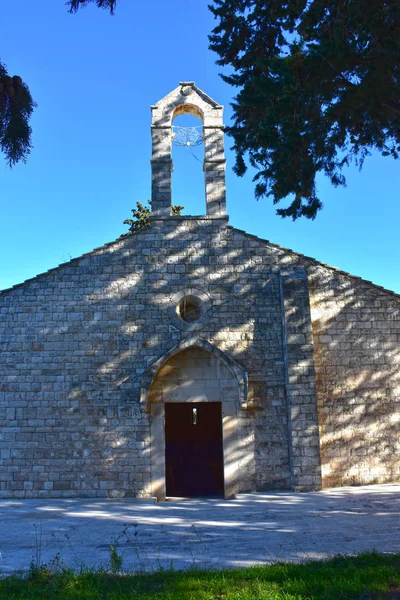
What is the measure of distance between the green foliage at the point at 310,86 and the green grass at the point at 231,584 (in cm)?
449

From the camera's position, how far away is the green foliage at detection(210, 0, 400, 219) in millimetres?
5914

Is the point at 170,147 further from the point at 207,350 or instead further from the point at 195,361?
the point at 195,361

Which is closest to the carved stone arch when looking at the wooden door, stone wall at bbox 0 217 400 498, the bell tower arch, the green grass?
stone wall at bbox 0 217 400 498

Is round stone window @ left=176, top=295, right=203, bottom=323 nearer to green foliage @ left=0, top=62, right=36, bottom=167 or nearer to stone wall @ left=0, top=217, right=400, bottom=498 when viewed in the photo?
stone wall @ left=0, top=217, right=400, bottom=498

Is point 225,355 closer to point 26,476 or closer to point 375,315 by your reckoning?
point 375,315

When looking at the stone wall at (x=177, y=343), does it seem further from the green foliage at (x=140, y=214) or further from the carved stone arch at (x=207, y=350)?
the green foliage at (x=140, y=214)

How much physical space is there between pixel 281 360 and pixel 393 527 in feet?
13.3

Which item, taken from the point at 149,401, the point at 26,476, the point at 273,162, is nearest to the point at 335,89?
the point at 273,162

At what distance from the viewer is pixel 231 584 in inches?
170

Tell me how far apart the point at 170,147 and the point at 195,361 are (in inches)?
175

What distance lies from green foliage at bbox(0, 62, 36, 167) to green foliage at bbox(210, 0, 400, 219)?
2919 mm

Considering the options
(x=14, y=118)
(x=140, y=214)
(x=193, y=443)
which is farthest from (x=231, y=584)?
(x=140, y=214)

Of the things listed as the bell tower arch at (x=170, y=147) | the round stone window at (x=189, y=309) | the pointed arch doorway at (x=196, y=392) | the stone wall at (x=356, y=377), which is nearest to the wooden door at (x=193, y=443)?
the pointed arch doorway at (x=196, y=392)

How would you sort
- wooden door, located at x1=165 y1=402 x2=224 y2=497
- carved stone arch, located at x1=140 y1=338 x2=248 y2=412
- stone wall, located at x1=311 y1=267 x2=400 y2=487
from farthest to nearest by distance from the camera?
wooden door, located at x1=165 y1=402 x2=224 y2=497 → stone wall, located at x1=311 y1=267 x2=400 y2=487 → carved stone arch, located at x1=140 y1=338 x2=248 y2=412
